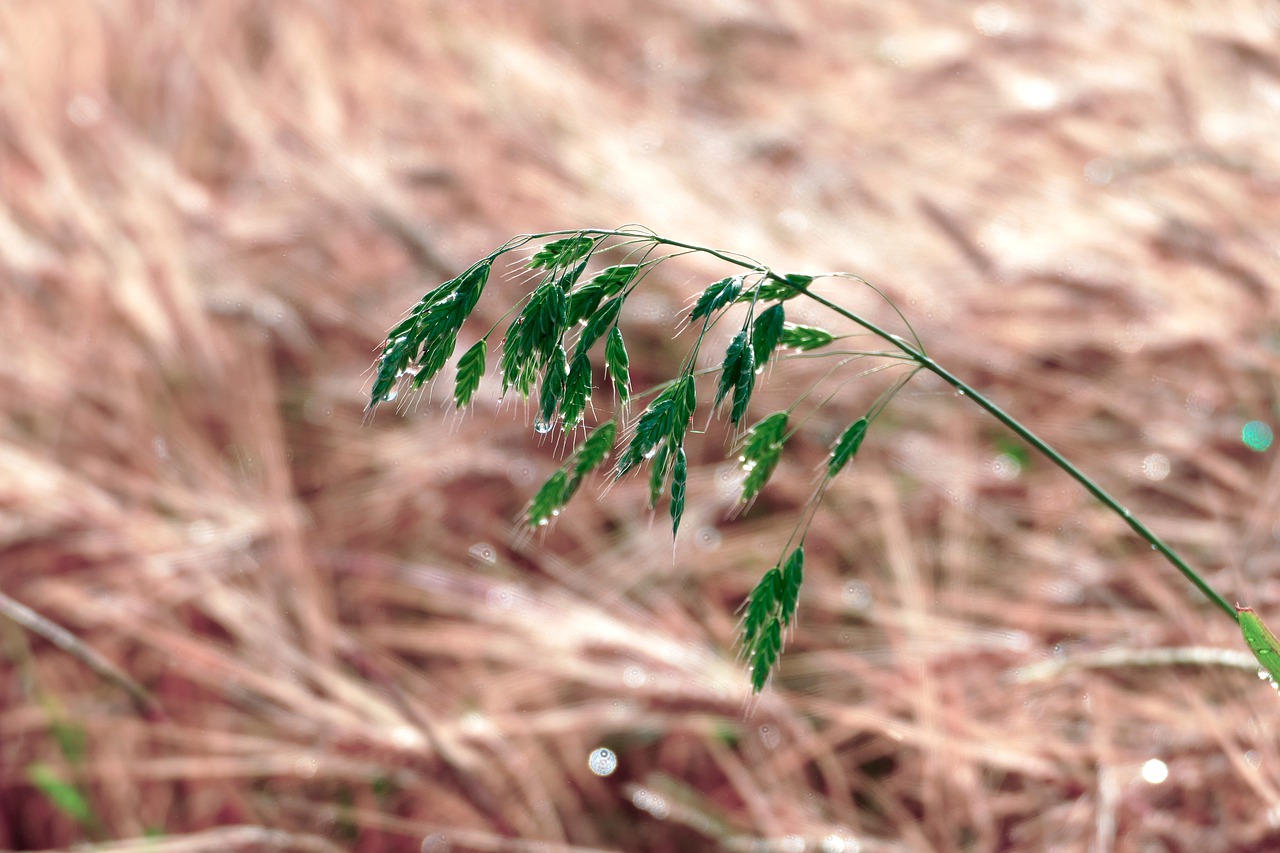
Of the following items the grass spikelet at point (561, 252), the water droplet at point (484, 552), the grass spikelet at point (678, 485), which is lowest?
the water droplet at point (484, 552)

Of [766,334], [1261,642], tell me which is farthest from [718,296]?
[1261,642]

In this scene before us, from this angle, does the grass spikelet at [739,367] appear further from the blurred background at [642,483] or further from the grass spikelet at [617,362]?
the blurred background at [642,483]

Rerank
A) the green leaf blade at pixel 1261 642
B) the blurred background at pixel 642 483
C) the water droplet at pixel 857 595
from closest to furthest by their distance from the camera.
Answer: the green leaf blade at pixel 1261 642 < the blurred background at pixel 642 483 < the water droplet at pixel 857 595

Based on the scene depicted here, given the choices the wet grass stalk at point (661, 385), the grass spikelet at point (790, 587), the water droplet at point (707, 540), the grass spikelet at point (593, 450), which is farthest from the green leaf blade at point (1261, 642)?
the water droplet at point (707, 540)

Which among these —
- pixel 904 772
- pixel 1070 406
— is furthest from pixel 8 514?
pixel 1070 406

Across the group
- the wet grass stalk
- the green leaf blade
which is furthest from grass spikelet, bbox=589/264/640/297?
the green leaf blade

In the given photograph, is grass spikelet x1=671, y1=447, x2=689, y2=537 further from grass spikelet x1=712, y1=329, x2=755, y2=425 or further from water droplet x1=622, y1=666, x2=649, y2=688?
water droplet x1=622, y1=666, x2=649, y2=688
